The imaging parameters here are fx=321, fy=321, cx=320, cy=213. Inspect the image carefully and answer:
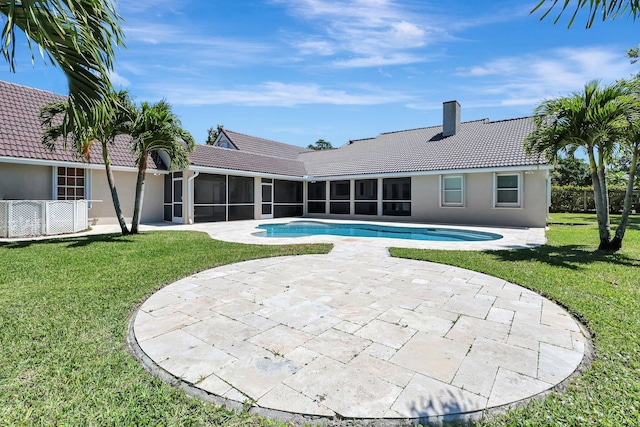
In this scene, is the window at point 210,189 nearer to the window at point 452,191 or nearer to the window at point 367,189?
the window at point 367,189

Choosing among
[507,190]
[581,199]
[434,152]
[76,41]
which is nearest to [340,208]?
[434,152]

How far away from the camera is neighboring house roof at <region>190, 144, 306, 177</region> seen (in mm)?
16438

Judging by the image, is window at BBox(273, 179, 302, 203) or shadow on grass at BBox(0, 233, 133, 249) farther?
window at BBox(273, 179, 302, 203)

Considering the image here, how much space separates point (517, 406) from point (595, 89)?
906 cm

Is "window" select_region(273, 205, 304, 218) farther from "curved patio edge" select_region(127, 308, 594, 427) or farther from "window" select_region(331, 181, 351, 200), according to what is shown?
"curved patio edge" select_region(127, 308, 594, 427)

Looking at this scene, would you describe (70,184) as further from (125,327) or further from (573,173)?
(573,173)

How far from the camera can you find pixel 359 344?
127 inches

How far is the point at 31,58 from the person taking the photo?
3246 millimetres

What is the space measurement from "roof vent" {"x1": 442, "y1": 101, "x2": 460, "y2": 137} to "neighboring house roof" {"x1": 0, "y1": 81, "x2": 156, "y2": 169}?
694 inches

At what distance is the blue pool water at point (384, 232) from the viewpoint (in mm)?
12059

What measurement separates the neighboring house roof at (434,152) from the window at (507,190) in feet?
2.55

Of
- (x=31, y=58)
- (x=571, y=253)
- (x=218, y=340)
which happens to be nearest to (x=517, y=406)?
(x=218, y=340)

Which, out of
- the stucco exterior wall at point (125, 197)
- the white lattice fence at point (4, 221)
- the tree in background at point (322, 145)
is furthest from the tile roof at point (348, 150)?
the tree in background at point (322, 145)

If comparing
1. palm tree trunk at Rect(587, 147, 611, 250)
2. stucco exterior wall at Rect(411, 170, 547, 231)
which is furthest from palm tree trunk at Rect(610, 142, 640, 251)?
stucco exterior wall at Rect(411, 170, 547, 231)
